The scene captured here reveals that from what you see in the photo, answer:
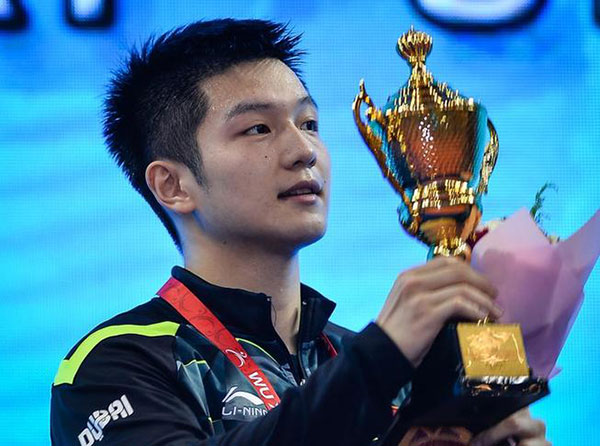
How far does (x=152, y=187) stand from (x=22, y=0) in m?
1.05

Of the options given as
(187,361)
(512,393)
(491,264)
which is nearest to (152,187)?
(187,361)

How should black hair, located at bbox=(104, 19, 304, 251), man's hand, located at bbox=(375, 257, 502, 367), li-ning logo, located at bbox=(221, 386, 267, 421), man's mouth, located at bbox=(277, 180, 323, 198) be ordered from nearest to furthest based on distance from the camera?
1. man's hand, located at bbox=(375, 257, 502, 367)
2. li-ning logo, located at bbox=(221, 386, 267, 421)
3. man's mouth, located at bbox=(277, 180, 323, 198)
4. black hair, located at bbox=(104, 19, 304, 251)

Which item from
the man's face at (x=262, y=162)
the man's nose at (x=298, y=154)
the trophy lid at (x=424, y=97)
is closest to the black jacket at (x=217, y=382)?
the man's face at (x=262, y=162)

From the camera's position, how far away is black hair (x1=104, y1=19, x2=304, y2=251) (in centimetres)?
211

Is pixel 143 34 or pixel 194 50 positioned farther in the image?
pixel 143 34

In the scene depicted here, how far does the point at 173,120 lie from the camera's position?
83.8 inches

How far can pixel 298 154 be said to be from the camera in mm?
1913

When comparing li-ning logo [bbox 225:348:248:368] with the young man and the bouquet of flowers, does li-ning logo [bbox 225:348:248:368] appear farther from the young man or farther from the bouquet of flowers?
the bouquet of flowers

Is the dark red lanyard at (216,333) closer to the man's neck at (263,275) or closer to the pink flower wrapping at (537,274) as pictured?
the man's neck at (263,275)

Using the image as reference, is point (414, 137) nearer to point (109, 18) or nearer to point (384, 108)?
point (384, 108)

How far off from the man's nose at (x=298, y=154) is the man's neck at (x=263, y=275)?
0.56ft

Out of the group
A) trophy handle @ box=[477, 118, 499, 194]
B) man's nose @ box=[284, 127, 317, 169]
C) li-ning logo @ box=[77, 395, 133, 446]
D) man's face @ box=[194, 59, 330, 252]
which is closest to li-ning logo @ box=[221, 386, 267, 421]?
li-ning logo @ box=[77, 395, 133, 446]

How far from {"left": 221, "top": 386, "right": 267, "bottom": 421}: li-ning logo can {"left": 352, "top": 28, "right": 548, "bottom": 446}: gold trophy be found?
33 cm

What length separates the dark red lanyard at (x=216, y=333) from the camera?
1.84m
